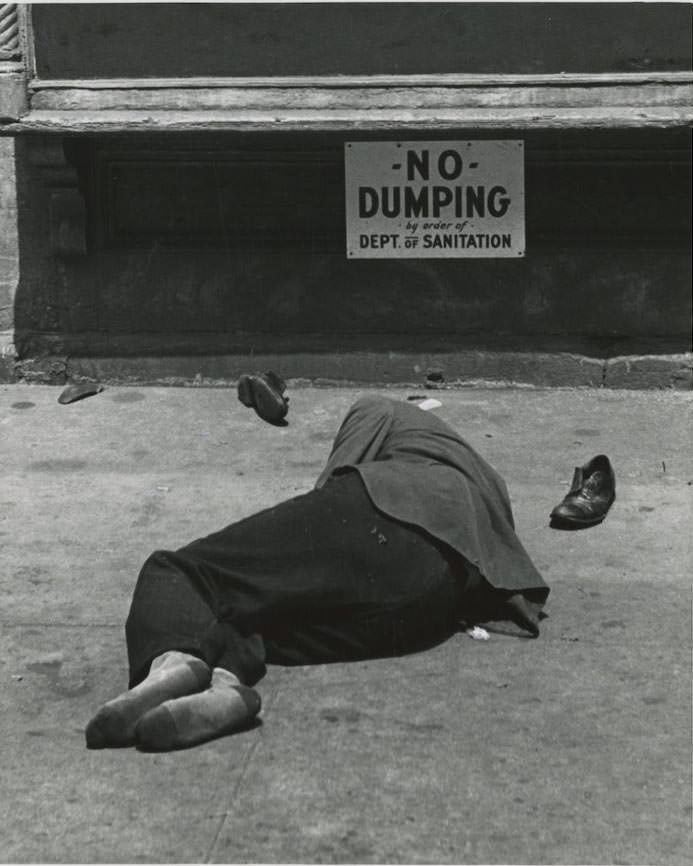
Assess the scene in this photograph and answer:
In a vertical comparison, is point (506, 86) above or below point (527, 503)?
above

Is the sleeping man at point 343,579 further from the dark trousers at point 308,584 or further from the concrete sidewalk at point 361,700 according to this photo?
the concrete sidewalk at point 361,700

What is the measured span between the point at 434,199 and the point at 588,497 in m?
2.22

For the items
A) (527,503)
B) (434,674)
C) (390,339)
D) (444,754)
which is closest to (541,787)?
(444,754)

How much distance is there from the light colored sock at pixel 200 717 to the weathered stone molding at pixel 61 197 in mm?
4107

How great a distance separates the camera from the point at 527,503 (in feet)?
21.3

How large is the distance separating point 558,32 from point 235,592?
3.95 meters

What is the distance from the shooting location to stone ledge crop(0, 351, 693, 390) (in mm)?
8062

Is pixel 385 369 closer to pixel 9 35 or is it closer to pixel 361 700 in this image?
pixel 9 35

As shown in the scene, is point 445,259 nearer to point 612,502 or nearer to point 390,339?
point 390,339

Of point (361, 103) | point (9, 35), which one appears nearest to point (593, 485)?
point (361, 103)

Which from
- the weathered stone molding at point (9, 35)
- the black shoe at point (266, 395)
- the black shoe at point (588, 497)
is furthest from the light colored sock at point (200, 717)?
the weathered stone molding at point (9, 35)

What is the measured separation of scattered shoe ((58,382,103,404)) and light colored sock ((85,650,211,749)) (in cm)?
382

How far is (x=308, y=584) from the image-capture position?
4.76 meters

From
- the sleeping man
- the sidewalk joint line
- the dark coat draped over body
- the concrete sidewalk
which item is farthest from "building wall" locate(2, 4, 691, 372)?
the sidewalk joint line
